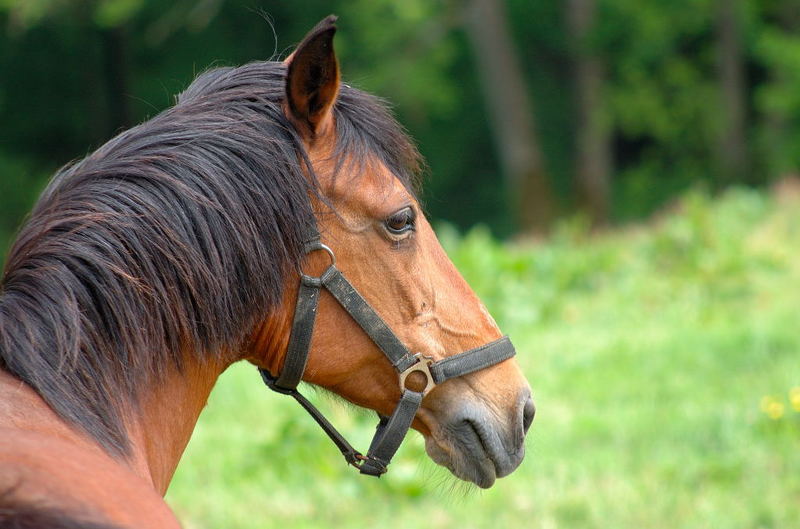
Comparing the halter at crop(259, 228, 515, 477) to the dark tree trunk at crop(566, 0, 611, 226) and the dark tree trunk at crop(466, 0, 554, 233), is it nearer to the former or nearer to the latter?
the dark tree trunk at crop(466, 0, 554, 233)

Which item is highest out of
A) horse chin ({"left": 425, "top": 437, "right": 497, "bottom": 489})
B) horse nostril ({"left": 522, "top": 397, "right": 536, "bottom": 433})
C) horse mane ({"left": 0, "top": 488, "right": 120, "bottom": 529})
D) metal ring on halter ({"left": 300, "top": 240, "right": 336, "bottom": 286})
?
horse mane ({"left": 0, "top": 488, "right": 120, "bottom": 529})

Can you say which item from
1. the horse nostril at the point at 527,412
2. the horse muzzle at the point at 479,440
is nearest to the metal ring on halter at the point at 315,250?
the horse muzzle at the point at 479,440

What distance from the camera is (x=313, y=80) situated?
2.12 m

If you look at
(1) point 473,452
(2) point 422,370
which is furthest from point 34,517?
(1) point 473,452

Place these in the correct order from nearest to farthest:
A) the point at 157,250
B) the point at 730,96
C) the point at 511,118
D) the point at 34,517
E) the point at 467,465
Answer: the point at 34,517
the point at 157,250
the point at 467,465
the point at 511,118
the point at 730,96

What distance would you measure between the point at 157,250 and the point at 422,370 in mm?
749

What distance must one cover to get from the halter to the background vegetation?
25 cm

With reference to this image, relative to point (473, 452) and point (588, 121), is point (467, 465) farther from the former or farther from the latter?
point (588, 121)

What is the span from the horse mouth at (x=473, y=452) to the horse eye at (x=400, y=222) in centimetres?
53

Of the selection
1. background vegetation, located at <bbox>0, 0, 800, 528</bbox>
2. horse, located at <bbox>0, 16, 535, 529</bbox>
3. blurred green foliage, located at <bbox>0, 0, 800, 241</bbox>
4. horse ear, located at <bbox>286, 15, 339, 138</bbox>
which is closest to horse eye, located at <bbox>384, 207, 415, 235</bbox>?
horse, located at <bbox>0, 16, 535, 529</bbox>

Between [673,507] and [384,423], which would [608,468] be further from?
[384,423]

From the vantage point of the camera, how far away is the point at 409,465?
5.09 metres

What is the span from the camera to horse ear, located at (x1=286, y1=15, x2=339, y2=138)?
203cm

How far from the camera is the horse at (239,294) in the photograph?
6.13 ft
